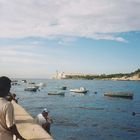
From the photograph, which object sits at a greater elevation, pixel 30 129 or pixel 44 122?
pixel 44 122

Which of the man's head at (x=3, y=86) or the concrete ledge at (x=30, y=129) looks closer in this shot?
the man's head at (x=3, y=86)

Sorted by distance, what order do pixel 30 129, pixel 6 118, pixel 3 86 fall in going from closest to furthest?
pixel 6 118, pixel 3 86, pixel 30 129

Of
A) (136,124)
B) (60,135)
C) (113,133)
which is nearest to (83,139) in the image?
(60,135)

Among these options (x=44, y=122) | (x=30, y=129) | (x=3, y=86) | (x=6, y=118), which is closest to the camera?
(x=6, y=118)

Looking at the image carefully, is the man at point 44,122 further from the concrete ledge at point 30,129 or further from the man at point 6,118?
the man at point 6,118

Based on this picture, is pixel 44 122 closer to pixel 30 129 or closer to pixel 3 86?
pixel 30 129

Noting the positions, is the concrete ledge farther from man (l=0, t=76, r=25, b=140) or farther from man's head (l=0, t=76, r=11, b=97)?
man's head (l=0, t=76, r=11, b=97)

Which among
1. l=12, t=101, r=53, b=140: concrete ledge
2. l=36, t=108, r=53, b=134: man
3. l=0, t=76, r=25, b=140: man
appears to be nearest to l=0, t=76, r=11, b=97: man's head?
l=0, t=76, r=25, b=140: man

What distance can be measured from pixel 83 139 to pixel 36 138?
24.9 meters

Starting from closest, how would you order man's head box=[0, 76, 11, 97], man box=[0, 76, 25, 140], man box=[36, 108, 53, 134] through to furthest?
man box=[0, 76, 25, 140], man's head box=[0, 76, 11, 97], man box=[36, 108, 53, 134]

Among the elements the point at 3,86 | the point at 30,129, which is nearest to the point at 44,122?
the point at 30,129

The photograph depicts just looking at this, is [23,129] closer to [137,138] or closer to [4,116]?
[4,116]

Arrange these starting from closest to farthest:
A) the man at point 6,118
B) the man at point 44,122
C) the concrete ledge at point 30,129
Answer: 1. the man at point 6,118
2. the concrete ledge at point 30,129
3. the man at point 44,122

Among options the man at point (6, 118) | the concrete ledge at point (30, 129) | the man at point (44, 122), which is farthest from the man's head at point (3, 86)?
the man at point (44, 122)
